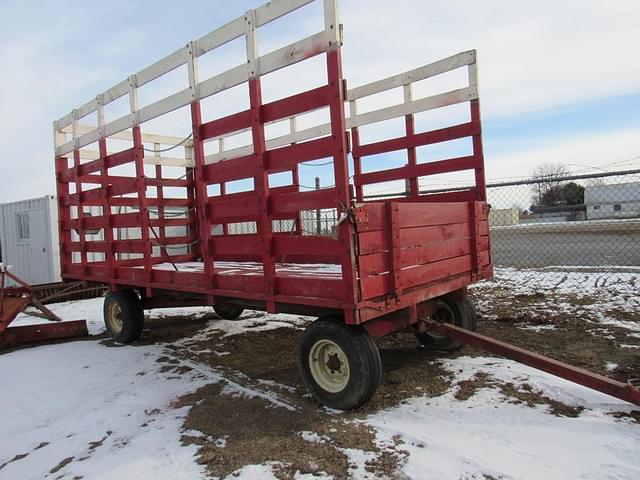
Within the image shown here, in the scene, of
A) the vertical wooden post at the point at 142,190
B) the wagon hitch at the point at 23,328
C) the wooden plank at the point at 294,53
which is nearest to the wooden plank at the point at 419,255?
the wooden plank at the point at 294,53

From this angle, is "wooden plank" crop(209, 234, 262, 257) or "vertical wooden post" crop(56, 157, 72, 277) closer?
"wooden plank" crop(209, 234, 262, 257)

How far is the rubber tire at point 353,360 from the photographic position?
10.5 feet

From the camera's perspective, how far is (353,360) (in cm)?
323

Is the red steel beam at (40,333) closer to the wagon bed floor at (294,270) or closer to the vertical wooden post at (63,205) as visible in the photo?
the vertical wooden post at (63,205)

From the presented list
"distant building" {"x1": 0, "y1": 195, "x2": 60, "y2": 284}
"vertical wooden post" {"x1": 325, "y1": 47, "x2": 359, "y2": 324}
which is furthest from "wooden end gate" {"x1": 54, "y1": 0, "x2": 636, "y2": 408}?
"distant building" {"x1": 0, "y1": 195, "x2": 60, "y2": 284}

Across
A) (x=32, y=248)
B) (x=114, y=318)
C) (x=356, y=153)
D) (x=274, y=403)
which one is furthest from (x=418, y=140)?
(x=32, y=248)

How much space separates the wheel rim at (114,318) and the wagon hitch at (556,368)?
4392 mm

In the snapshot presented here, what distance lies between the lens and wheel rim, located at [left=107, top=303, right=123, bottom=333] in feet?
20.1

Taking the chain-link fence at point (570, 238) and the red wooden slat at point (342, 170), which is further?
the chain-link fence at point (570, 238)

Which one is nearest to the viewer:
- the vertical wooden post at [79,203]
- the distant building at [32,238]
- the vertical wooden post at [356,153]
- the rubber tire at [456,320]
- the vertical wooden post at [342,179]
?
the vertical wooden post at [342,179]

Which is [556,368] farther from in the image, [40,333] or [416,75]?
[40,333]

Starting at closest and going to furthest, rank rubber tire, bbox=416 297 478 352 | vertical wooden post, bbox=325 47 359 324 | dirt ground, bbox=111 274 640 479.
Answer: dirt ground, bbox=111 274 640 479 → vertical wooden post, bbox=325 47 359 324 → rubber tire, bbox=416 297 478 352

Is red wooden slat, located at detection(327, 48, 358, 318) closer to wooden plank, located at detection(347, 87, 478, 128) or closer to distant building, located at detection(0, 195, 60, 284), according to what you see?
wooden plank, located at detection(347, 87, 478, 128)

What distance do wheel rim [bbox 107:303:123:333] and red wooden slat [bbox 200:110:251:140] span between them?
3263 mm
